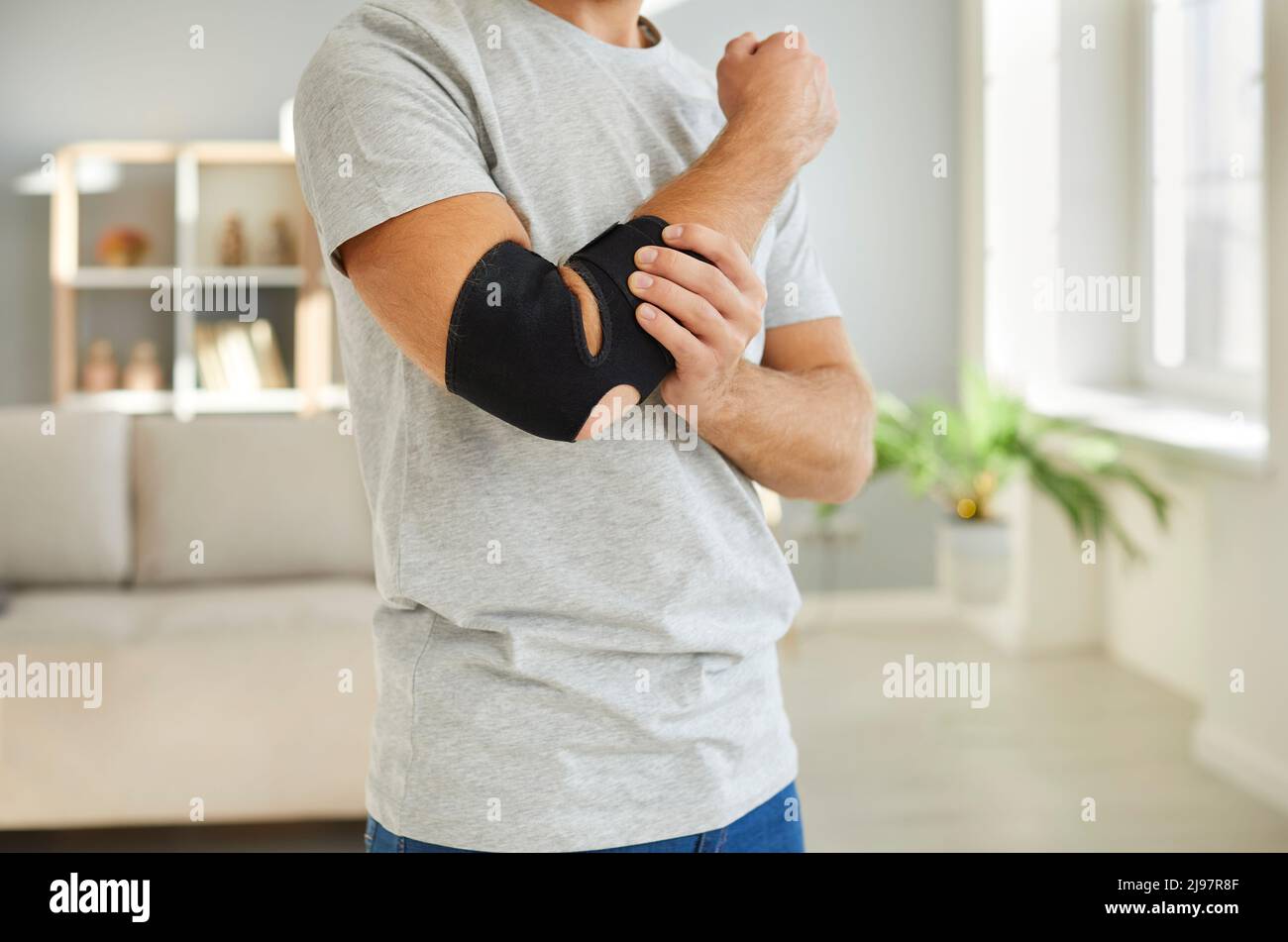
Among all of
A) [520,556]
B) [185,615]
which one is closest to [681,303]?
[520,556]

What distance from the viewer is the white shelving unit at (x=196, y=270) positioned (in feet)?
16.4

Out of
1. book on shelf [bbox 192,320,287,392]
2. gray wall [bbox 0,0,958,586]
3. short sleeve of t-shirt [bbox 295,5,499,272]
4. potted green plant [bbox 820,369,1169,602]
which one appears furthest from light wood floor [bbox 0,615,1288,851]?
book on shelf [bbox 192,320,287,392]

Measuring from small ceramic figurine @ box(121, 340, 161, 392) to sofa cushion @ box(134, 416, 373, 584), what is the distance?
1.78 meters

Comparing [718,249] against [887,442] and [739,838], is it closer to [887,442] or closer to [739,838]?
[739,838]

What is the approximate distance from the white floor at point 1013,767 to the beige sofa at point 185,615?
3.84ft

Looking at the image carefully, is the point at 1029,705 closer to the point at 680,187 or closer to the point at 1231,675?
the point at 1231,675

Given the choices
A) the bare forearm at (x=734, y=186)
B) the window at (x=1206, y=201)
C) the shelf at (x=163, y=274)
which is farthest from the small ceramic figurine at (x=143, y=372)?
the bare forearm at (x=734, y=186)

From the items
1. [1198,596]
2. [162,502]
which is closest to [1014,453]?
[1198,596]

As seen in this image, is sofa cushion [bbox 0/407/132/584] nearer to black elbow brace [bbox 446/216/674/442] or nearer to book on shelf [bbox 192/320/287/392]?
book on shelf [bbox 192/320/287/392]

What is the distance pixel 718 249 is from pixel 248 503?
2.81m

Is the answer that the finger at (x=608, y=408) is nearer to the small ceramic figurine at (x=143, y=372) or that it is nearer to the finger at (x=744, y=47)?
the finger at (x=744, y=47)

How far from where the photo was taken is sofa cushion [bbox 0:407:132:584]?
328cm

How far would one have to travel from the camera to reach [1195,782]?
10.4 ft

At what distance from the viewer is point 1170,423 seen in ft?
12.1
